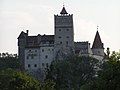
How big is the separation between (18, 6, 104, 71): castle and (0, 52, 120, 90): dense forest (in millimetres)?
3975

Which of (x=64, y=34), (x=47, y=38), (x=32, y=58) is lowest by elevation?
(x=32, y=58)

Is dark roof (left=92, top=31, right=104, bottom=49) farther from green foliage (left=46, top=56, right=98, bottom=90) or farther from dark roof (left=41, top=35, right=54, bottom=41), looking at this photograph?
green foliage (left=46, top=56, right=98, bottom=90)

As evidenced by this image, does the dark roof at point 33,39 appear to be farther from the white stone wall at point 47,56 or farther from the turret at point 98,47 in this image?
the turret at point 98,47

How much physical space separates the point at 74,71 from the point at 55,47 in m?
16.1

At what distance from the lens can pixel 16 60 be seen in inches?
5768

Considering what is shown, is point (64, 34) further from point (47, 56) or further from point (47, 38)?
point (47, 56)

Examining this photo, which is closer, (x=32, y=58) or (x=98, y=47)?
(x=32, y=58)

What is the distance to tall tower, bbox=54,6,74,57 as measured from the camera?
423 ft

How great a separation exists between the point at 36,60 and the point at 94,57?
1351 centimetres

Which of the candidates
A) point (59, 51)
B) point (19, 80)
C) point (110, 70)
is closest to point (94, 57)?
point (59, 51)

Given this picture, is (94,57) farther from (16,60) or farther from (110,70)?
(110,70)

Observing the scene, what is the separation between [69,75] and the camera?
111750mm

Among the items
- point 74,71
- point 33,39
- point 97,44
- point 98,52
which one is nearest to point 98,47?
point 97,44

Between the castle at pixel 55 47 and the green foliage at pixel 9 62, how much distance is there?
428 cm
